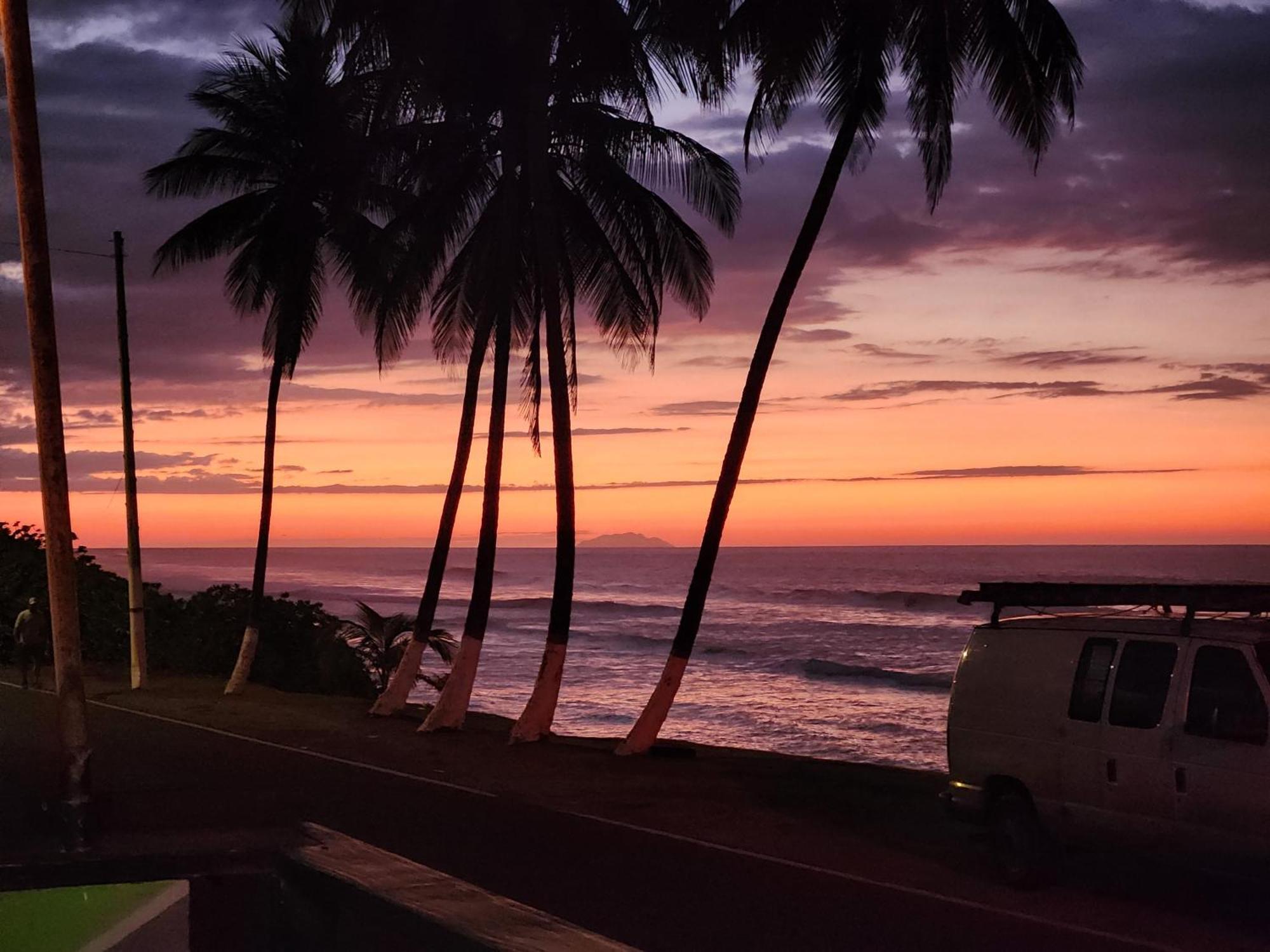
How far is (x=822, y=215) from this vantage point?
63.3 ft

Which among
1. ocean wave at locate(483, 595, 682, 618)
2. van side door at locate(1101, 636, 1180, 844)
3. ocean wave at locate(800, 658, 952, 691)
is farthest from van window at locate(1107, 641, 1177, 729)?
ocean wave at locate(483, 595, 682, 618)

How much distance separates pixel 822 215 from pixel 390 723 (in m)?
12.0

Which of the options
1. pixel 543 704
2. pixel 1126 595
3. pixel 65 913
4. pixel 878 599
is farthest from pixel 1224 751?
pixel 878 599

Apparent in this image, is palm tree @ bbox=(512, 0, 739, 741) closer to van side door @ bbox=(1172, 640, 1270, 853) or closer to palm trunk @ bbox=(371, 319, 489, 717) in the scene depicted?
palm trunk @ bbox=(371, 319, 489, 717)

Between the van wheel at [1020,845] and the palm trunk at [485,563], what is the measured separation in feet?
43.5

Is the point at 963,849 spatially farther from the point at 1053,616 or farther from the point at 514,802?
the point at 514,802

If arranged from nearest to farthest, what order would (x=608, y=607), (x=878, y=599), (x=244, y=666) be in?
(x=244, y=666)
(x=878, y=599)
(x=608, y=607)

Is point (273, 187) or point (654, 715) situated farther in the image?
point (273, 187)

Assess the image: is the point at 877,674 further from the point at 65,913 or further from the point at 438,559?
the point at 65,913

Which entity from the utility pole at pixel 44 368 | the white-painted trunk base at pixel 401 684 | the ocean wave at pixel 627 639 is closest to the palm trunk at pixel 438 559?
the white-painted trunk base at pixel 401 684

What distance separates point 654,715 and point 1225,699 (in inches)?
464

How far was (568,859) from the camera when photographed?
38.3 ft

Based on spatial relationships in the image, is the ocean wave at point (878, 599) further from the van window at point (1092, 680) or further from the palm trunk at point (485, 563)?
the van window at point (1092, 680)

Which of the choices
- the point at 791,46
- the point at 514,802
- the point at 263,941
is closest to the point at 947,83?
the point at 791,46
